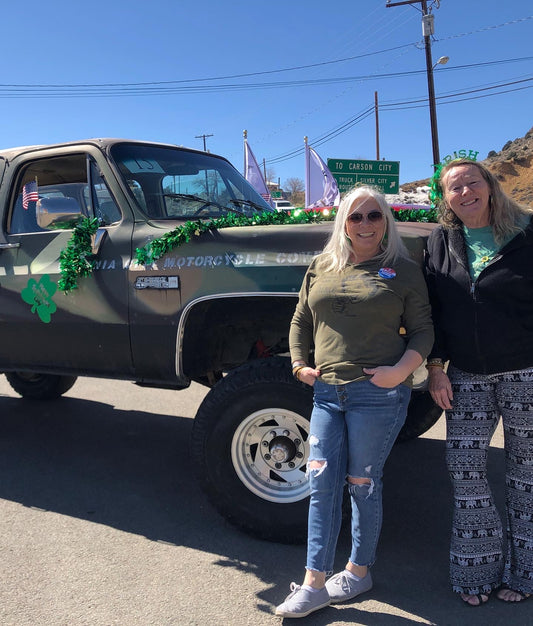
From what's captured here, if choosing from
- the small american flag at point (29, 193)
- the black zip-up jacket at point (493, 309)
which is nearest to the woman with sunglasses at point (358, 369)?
the black zip-up jacket at point (493, 309)

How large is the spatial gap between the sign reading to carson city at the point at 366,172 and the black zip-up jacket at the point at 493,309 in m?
14.8

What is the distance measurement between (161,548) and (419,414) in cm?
203

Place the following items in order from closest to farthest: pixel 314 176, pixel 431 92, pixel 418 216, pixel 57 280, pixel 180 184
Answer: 1. pixel 418 216
2. pixel 57 280
3. pixel 180 184
4. pixel 314 176
5. pixel 431 92

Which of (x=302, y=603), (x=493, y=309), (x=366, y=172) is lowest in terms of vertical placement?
(x=302, y=603)

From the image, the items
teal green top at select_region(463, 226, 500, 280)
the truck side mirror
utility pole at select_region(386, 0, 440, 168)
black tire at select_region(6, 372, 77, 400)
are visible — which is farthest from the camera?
utility pole at select_region(386, 0, 440, 168)

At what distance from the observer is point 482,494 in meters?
2.65

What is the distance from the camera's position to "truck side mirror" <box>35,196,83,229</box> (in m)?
3.58

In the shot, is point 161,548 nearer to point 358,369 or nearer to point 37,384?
point 358,369

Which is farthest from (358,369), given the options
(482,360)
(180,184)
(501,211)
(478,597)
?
(180,184)

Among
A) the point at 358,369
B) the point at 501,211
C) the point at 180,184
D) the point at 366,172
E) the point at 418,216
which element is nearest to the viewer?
the point at 358,369

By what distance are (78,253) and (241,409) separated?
1.41 metres

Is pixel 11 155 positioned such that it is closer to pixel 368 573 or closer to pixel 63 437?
pixel 63 437

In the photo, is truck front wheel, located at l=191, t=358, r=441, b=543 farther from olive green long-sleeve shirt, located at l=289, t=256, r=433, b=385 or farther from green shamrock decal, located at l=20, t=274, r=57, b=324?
green shamrock decal, located at l=20, t=274, r=57, b=324

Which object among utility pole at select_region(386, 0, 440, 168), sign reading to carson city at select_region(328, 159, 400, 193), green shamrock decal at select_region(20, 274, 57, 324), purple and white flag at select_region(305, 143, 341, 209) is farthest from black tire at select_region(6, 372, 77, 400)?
utility pole at select_region(386, 0, 440, 168)
